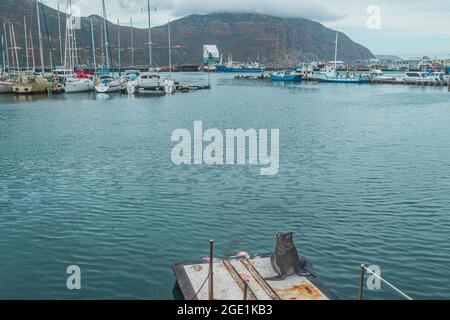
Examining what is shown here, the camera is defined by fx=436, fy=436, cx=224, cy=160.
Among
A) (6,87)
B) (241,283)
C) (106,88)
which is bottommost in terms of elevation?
(241,283)

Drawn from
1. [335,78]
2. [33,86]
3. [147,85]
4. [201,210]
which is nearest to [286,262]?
[201,210]

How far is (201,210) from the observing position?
27.7m

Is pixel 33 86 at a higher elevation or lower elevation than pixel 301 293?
higher

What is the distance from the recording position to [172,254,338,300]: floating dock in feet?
50.9

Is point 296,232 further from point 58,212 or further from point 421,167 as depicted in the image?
point 421,167

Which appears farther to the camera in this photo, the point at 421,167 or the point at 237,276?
the point at 421,167

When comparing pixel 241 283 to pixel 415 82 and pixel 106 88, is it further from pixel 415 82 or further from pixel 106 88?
pixel 415 82

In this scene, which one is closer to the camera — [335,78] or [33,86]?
[33,86]

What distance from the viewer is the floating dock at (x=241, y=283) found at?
50.9 ft

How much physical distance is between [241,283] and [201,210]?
11.7 metres

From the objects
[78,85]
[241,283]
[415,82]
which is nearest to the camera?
[241,283]
